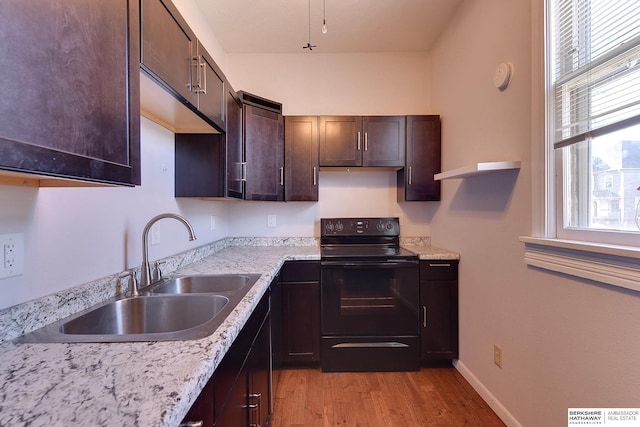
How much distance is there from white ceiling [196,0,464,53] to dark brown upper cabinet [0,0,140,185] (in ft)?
5.15

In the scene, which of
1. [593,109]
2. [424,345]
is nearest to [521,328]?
[424,345]

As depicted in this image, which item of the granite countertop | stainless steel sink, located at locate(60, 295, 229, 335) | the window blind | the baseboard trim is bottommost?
the baseboard trim

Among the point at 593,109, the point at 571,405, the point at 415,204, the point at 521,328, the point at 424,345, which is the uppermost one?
the point at 593,109

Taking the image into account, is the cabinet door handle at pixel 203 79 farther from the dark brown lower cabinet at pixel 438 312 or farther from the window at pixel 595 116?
the dark brown lower cabinet at pixel 438 312

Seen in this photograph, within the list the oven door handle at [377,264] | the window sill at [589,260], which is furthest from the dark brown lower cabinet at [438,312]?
the window sill at [589,260]

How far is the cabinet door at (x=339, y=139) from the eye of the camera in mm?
2330

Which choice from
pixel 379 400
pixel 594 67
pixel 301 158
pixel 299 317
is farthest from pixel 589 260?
pixel 301 158

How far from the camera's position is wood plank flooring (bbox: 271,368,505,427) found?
62.1 inches

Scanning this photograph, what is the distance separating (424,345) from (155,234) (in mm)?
2004

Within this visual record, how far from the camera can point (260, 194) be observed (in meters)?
2.16

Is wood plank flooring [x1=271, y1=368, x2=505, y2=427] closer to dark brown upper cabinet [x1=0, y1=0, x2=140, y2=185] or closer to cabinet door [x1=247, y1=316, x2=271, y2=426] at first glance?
cabinet door [x1=247, y1=316, x2=271, y2=426]

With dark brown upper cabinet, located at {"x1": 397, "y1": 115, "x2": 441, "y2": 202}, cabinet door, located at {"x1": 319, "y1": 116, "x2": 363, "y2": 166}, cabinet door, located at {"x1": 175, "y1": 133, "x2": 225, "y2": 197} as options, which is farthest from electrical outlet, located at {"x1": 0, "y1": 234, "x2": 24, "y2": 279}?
dark brown upper cabinet, located at {"x1": 397, "y1": 115, "x2": 441, "y2": 202}

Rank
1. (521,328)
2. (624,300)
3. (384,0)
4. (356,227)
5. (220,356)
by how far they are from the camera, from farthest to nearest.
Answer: (356,227)
(384,0)
(521,328)
(624,300)
(220,356)

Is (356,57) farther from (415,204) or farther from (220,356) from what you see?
(220,356)
